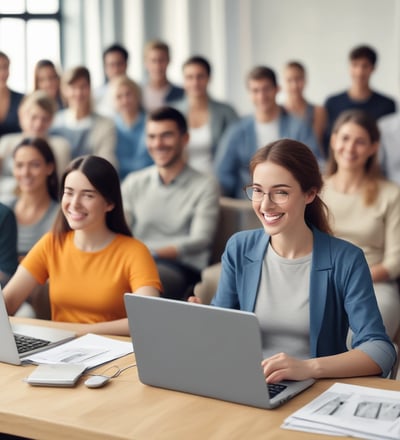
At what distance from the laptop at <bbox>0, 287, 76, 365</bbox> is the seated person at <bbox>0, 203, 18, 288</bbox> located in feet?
2.19

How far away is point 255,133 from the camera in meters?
5.38

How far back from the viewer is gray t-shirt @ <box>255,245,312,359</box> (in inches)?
94.6

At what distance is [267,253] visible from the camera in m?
2.48

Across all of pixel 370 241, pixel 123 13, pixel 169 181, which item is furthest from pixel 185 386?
pixel 123 13

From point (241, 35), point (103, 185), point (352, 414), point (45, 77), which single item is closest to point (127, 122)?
point (45, 77)

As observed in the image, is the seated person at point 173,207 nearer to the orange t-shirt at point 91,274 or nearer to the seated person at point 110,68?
the orange t-shirt at point 91,274

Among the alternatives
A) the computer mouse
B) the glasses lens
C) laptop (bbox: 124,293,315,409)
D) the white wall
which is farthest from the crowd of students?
the white wall

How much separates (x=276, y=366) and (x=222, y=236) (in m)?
2.10

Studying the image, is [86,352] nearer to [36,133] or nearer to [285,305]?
[285,305]

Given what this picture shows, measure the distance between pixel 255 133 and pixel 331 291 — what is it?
3117 mm

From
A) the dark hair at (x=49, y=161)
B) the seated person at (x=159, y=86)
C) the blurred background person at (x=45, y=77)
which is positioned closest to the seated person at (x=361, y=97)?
the seated person at (x=159, y=86)

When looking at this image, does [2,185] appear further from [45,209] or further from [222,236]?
[222,236]

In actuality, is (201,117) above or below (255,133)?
above

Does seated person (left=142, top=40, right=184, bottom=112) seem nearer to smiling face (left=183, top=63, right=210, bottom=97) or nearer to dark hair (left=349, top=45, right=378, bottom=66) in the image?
smiling face (left=183, top=63, right=210, bottom=97)
